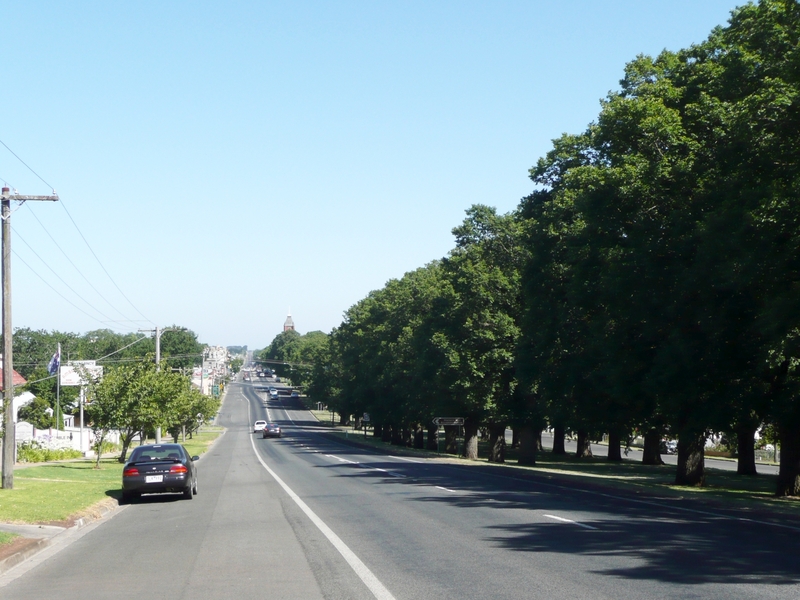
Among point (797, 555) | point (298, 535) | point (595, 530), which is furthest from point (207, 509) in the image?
point (797, 555)

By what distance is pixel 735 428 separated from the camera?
27469 mm

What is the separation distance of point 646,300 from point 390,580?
698 inches

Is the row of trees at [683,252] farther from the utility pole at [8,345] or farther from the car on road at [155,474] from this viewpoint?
the utility pole at [8,345]

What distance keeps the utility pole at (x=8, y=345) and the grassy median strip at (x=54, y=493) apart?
0.75 meters

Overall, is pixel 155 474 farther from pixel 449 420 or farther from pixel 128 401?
pixel 449 420

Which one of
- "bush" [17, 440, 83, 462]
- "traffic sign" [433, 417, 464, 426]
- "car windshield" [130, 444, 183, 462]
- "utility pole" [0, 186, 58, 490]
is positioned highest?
"utility pole" [0, 186, 58, 490]

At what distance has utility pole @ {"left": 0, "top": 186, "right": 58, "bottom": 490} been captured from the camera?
2264 centimetres

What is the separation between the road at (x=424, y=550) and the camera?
9.76 meters

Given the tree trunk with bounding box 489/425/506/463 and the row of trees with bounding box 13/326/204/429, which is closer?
the tree trunk with bounding box 489/425/506/463

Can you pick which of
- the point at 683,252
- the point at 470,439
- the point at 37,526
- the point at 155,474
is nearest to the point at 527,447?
the point at 470,439

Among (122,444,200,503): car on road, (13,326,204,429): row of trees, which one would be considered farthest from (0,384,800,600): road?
(13,326,204,429): row of trees

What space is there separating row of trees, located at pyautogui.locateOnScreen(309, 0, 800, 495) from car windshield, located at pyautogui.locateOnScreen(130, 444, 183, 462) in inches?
515

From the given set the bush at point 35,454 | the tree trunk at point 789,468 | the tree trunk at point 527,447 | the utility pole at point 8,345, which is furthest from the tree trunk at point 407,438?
the utility pole at point 8,345

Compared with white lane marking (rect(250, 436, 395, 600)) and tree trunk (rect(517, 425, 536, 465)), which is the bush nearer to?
tree trunk (rect(517, 425, 536, 465))
